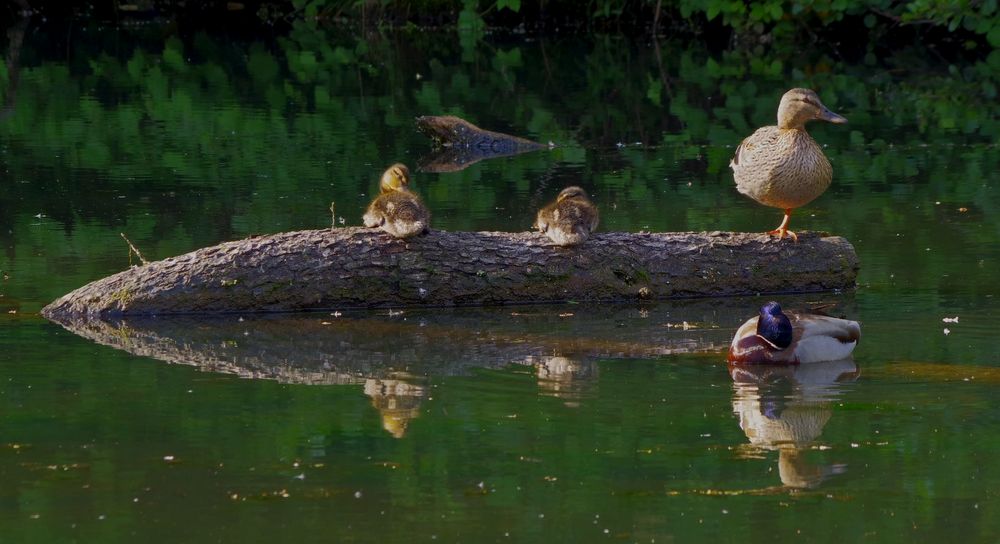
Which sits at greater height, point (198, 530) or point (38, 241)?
point (38, 241)

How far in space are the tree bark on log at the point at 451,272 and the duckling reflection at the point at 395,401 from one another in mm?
2005

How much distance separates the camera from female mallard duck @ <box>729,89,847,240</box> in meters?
11.5

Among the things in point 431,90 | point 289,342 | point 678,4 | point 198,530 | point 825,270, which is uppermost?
point 678,4

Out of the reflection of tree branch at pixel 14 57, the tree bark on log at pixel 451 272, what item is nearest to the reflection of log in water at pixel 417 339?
the tree bark on log at pixel 451 272

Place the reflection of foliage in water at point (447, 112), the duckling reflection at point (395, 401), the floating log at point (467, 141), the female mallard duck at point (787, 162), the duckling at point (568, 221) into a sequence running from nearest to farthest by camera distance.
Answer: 1. the duckling reflection at point (395, 401)
2. the duckling at point (568, 221)
3. the female mallard duck at point (787, 162)
4. the reflection of foliage in water at point (447, 112)
5. the floating log at point (467, 141)

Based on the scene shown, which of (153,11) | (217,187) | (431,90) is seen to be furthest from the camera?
(153,11)

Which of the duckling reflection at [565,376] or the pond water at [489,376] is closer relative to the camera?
the pond water at [489,376]

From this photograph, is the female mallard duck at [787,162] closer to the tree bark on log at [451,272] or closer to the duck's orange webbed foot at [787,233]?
the duck's orange webbed foot at [787,233]

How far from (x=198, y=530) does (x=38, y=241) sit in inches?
293

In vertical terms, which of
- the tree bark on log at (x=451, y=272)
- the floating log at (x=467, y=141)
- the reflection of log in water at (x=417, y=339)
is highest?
the floating log at (x=467, y=141)

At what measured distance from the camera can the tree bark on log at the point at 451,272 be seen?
10.8 m

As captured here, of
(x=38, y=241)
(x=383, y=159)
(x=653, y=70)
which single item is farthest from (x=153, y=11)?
(x=38, y=241)

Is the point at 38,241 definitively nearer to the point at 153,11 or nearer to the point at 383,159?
the point at 383,159

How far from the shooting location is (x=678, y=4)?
118 feet
